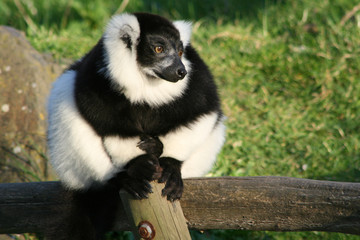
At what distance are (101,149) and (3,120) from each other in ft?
7.45

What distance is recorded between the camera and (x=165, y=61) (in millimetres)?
2883

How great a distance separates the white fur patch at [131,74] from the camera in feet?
9.32

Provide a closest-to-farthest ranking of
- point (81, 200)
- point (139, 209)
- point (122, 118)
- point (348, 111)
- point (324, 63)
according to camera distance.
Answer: point (139, 209) → point (122, 118) → point (81, 200) → point (348, 111) → point (324, 63)

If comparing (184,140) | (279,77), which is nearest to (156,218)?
(184,140)

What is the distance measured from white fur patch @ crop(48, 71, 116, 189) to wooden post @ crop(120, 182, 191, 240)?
17.3 inches

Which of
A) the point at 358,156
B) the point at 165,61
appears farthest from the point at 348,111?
the point at 165,61

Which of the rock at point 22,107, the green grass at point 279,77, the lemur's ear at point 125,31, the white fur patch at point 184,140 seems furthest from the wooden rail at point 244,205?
the rock at point 22,107

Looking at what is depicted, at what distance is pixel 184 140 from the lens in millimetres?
2951

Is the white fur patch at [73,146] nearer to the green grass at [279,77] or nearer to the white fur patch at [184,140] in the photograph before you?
the white fur patch at [184,140]

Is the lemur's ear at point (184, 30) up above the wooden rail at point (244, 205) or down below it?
above

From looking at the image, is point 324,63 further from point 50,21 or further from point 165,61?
point 50,21

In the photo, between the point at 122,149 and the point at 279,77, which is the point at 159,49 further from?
the point at 279,77

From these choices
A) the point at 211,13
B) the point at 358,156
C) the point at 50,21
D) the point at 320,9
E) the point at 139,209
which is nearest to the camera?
the point at 139,209

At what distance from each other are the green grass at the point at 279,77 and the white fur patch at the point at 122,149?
114 cm
